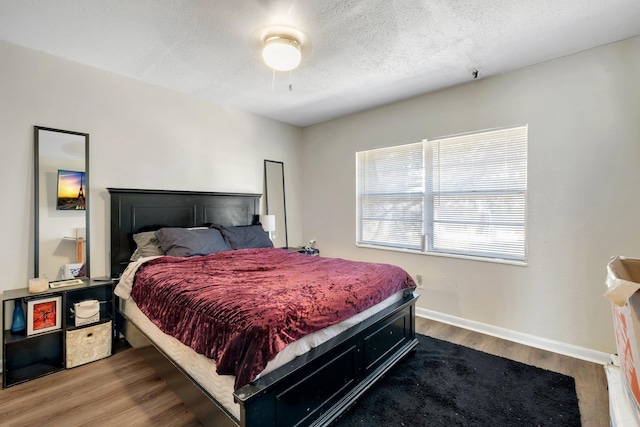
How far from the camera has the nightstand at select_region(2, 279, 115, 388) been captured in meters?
2.25

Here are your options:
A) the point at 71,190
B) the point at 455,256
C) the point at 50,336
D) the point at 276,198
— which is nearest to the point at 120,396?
the point at 50,336

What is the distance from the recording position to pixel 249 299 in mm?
1692

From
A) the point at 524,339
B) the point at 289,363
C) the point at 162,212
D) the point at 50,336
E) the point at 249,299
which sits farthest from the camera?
the point at 162,212

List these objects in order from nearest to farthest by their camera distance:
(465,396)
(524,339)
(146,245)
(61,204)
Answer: (465,396) < (61,204) < (524,339) < (146,245)

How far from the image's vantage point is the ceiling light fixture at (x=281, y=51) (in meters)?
2.25

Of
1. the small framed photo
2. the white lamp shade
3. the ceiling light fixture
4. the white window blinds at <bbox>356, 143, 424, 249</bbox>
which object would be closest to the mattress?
the small framed photo

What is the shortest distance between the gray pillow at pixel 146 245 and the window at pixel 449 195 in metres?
2.52

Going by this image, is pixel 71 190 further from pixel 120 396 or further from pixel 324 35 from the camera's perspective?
→ pixel 324 35

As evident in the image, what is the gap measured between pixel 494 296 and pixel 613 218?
1.19m

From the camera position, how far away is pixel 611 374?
1397 millimetres

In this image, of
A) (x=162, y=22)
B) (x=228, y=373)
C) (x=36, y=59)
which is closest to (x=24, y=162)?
(x=36, y=59)

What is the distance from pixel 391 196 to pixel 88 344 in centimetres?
348

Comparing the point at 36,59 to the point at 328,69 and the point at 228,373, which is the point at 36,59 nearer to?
the point at 328,69

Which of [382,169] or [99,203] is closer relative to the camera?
[99,203]
